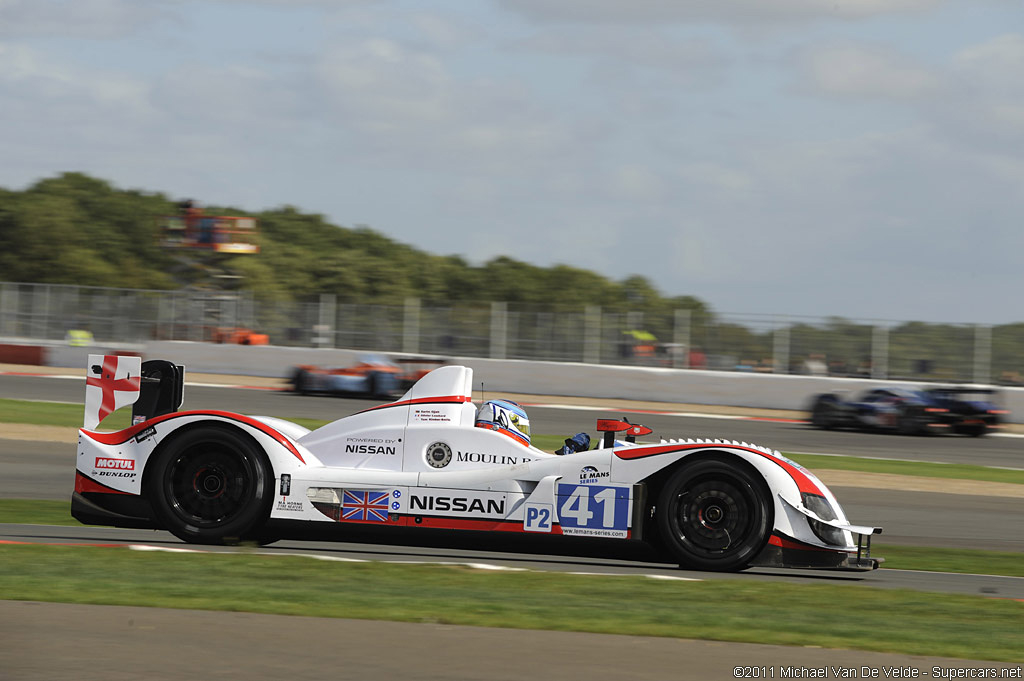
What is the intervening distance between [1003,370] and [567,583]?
23.3 meters

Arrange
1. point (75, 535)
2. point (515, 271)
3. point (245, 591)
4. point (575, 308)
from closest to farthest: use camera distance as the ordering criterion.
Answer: point (245, 591) < point (75, 535) < point (575, 308) < point (515, 271)

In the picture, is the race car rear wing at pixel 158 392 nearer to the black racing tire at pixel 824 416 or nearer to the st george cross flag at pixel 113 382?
the st george cross flag at pixel 113 382

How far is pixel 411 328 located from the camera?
31.1m

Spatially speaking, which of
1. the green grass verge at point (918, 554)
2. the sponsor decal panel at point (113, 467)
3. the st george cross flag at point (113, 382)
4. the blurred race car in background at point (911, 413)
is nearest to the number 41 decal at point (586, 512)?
the green grass verge at point (918, 554)

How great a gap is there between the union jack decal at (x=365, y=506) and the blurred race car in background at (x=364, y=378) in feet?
56.4

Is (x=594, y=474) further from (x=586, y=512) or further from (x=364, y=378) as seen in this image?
(x=364, y=378)

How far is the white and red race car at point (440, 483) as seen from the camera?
7.47 metres

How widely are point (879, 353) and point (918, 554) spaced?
62.5 ft

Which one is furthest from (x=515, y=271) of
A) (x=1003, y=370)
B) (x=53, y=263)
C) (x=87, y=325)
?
(x=1003, y=370)

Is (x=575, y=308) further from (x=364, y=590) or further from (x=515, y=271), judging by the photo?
(x=515, y=271)

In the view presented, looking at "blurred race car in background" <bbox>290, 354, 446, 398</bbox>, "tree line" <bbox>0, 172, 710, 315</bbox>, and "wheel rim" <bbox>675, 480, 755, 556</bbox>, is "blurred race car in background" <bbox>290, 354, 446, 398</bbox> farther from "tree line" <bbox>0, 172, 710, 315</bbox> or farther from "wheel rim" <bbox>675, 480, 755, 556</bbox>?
"tree line" <bbox>0, 172, 710, 315</bbox>

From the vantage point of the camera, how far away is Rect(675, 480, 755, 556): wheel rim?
747 cm

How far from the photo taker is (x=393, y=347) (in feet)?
103

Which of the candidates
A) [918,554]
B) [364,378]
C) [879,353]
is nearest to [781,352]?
[879,353]
